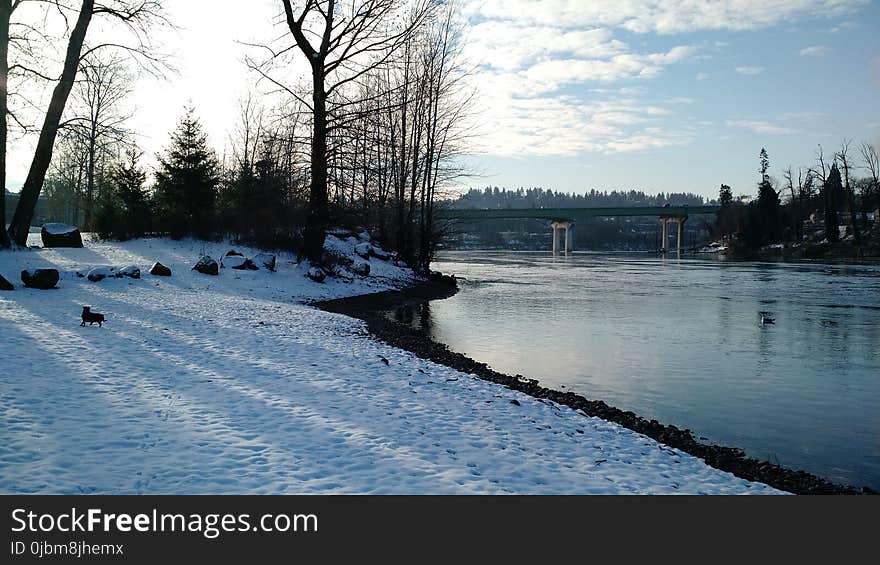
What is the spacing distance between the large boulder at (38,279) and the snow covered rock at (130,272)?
2.65 meters

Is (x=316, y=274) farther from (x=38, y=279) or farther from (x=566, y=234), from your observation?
(x=566, y=234)

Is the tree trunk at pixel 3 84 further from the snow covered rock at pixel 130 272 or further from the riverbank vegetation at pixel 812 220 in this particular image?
the riverbank vegetation at pixel 812 220

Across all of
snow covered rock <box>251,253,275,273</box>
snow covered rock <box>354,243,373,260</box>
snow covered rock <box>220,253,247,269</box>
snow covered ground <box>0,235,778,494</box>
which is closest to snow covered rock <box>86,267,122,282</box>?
snow covered ground <box>0,235,778,494</box>

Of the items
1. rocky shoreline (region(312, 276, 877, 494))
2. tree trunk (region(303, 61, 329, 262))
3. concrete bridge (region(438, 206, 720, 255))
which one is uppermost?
concrete bridge (region(438, 206, 720, 255))

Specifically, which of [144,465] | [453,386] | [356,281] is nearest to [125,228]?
[356,281]

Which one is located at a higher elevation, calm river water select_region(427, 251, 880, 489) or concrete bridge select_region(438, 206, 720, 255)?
concrete bridge select_region(438, 206, 720, 255)

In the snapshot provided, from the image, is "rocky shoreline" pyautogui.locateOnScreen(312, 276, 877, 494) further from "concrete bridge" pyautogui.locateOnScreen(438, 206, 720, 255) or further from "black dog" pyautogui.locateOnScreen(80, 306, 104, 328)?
"concrete bridge" pyautogui.locateOnScreen(438, 206, 720, 255)

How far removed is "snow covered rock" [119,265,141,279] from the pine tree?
989cm

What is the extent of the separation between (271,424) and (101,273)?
565 inches

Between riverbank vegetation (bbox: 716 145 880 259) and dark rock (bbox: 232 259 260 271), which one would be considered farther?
riverbank vegetation (bbox: 716 145 880 259)

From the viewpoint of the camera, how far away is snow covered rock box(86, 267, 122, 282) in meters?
18.8

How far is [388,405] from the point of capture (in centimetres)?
905

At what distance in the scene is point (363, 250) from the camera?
34562 millimetres

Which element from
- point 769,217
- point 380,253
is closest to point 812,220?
point 769,217
